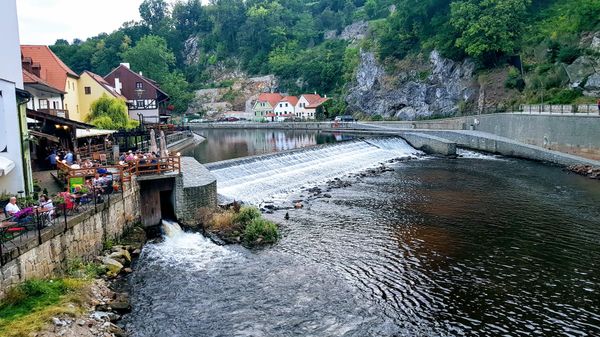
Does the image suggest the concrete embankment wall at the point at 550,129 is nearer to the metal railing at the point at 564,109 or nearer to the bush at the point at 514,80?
the metal railing at the point at 564,109

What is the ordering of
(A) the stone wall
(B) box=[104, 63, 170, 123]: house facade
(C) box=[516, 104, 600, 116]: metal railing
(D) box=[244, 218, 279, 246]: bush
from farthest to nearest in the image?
(B) box=[104, 63, 170, 123]: house facade, (C) box=[516, 104, 600, 116]: metal railing, (A) the stone wall, (D) box=[244, 218, 279, 246]: bush

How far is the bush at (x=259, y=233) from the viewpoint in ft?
63.2

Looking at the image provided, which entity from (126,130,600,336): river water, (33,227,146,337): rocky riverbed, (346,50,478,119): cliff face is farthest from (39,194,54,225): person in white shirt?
(346,50,478,119): cliff face

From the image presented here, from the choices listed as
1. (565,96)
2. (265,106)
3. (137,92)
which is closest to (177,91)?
(137,92)

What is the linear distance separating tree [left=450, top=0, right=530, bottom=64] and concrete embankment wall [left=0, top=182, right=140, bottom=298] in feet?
168

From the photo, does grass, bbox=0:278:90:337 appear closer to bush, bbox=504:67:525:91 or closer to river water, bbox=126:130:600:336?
river water, bbox=126:130:600:336

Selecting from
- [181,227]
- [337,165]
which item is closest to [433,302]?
[181,227]

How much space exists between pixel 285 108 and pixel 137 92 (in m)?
49.0

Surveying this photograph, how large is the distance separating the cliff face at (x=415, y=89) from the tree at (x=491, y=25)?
444 cm

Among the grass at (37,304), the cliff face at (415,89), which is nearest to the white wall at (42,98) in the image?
the grass at (37,304)

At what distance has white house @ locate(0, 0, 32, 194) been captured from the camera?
17.2 m

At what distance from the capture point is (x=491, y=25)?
187ft

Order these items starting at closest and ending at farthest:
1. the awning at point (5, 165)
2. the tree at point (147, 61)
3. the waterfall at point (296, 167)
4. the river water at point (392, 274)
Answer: the river water at point (392, 274) → the awning at point (5, 165) → the waterfall at point (296, 167) → the tree at point (147, 61)

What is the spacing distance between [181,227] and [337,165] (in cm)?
2113
